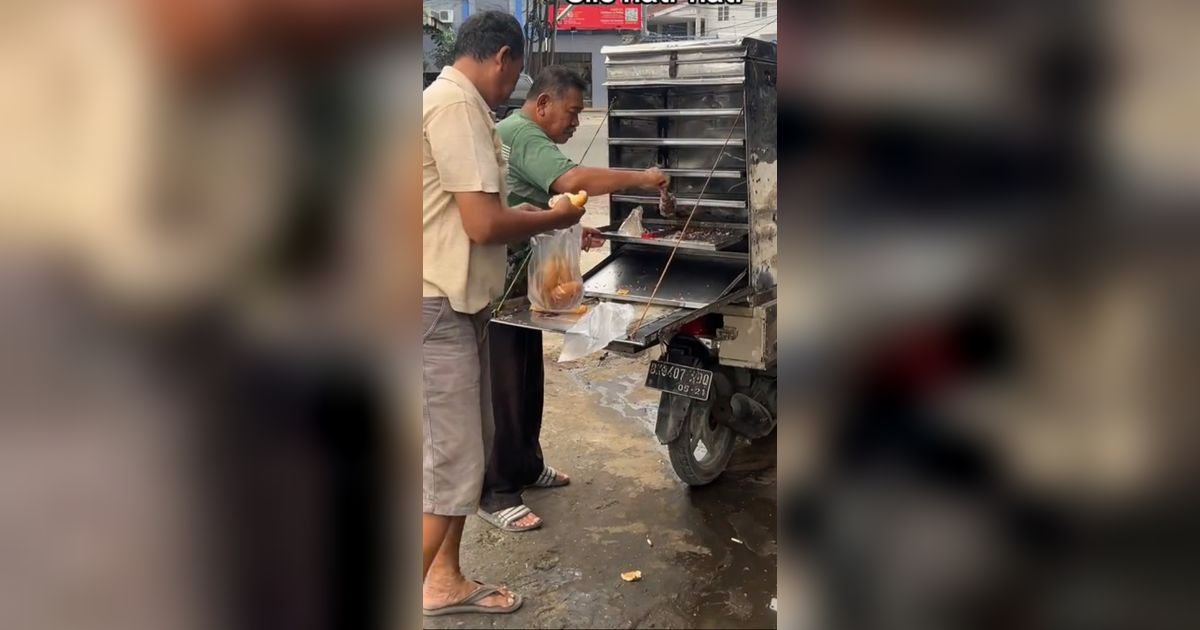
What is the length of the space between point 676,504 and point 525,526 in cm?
80

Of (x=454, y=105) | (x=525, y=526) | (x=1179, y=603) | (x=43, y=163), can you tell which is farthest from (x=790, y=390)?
(x=525, y=526)

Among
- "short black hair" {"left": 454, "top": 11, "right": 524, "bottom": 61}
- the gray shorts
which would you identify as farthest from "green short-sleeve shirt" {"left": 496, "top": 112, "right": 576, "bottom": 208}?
the gray shorts

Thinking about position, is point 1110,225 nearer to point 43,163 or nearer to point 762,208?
point 43,163

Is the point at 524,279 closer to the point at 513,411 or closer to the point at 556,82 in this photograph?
the point at 513,411

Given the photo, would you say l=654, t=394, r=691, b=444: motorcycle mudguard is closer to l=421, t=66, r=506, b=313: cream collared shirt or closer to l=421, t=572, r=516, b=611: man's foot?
l=421, t=572, r=516, b=611: man's foot

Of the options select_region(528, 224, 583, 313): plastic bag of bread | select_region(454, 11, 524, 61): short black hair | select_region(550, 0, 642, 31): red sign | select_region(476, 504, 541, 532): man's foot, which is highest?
select_region(550, 0, 642, 31): red sign

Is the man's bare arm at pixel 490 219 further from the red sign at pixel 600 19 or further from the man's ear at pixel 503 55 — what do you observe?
the red sign at pixel 600 19

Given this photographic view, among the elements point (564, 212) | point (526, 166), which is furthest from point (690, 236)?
point (564, 212)

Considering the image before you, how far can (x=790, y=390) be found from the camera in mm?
856

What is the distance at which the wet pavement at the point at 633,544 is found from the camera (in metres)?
3.36

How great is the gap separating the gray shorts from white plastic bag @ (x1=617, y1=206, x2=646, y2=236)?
185 cm

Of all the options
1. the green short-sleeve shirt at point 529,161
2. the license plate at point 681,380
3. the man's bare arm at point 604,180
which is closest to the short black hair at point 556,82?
the green short-sleeve shirt at point 529,161

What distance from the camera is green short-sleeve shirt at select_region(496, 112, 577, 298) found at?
146 inches

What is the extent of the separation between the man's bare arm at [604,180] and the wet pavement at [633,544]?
1.56 metres
